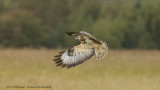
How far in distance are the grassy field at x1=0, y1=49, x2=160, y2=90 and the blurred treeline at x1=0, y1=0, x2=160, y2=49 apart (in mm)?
14311

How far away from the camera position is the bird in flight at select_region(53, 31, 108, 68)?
493 cm

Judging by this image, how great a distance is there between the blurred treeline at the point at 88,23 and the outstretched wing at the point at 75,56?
20.1 meters

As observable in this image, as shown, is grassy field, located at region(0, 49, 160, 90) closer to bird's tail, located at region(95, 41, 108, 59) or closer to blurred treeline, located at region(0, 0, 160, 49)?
bird's tail, located at region(95, 41, 108, 59)

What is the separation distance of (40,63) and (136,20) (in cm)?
1966

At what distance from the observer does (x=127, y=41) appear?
29953mm

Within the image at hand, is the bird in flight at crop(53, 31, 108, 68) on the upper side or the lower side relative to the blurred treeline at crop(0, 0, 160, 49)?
upper

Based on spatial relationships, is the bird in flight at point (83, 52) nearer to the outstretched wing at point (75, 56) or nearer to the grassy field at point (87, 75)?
the outstretched wing at point (75, 56)

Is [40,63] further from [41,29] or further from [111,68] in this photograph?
[41,29]

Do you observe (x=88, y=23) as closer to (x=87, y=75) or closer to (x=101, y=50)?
(x=87, y=75)

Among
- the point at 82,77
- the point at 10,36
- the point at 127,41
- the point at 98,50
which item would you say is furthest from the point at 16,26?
the point at 98,50

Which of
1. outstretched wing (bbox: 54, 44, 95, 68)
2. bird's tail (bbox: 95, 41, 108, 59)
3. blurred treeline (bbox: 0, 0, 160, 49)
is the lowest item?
blurred treeline (bbox: 0, 0, 160, 49)

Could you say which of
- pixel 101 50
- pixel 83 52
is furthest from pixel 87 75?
pixel 101 50

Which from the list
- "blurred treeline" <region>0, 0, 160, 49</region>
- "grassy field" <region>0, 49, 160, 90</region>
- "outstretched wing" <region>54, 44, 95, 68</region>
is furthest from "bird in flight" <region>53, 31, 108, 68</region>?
"blurred treeline" <region>0, 0, 160, 49</region>

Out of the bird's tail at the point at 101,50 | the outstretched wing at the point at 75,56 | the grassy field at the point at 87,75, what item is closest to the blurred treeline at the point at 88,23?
the grassy field at the point at 87,75
